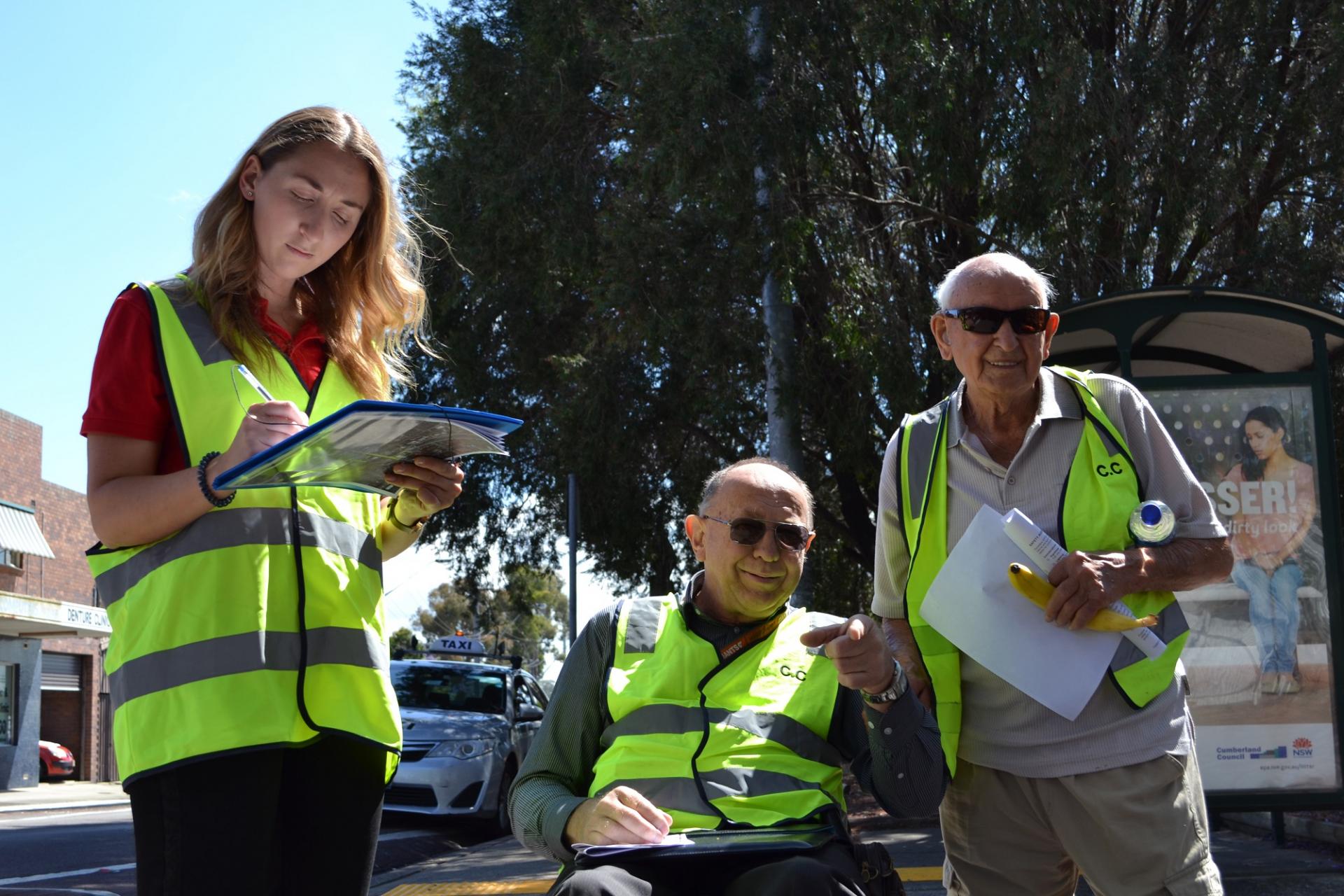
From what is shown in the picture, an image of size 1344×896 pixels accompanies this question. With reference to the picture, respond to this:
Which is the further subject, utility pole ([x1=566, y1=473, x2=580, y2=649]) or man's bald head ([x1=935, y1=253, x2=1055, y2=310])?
utility pole ([x1=566, y1=473, x2=580, y2=649])

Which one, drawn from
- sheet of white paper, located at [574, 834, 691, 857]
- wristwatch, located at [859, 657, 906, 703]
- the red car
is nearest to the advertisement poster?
wristwatch, located at [859, 657, 906, 703]

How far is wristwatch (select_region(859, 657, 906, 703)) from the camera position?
287 centimetres

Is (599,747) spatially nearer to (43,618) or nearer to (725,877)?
(725,877)

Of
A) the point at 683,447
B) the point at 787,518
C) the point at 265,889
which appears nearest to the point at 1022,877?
the point at 787,518

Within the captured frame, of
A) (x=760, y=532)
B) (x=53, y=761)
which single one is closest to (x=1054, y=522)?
(x=760, y=532)

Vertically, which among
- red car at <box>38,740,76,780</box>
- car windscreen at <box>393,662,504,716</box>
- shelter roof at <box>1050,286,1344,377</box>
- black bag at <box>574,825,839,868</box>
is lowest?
red car at <box>38,740,76,780</box>

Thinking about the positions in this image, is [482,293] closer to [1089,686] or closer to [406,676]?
[406,676]

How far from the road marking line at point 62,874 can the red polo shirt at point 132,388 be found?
7.06m

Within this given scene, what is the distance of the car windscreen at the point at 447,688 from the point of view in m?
13.2

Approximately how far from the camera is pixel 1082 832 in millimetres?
3018

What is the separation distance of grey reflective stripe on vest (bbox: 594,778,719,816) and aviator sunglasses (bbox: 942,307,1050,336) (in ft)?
4.27

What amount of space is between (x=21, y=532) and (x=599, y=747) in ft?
116

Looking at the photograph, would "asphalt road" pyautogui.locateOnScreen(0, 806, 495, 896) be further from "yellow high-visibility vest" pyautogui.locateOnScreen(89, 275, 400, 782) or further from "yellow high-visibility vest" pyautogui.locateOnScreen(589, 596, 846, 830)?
"yellow high-visibility vest" pyautogui.locateOnScreen(89, 275, 400, 782)

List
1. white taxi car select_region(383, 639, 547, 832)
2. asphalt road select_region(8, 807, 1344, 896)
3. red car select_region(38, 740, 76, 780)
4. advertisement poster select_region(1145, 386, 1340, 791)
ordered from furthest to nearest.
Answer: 1. red car select_region(38, 740, 76, 780)
2. white taxi car select_region(383, 639, 547, 832)
3. advertisement poster select_region(1145, 386, 1340, 791)
4. asphalt road select_region(8, 807, 1344, 896)
